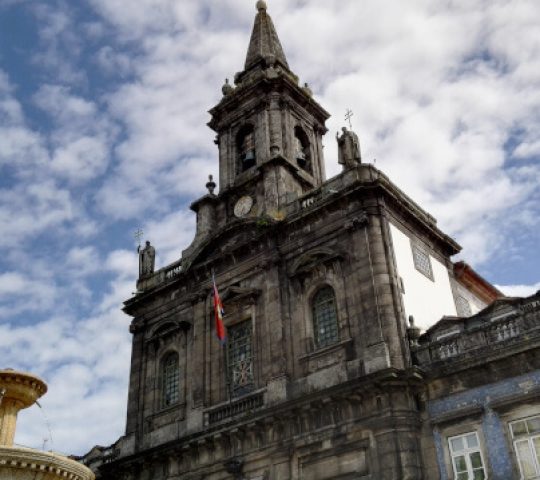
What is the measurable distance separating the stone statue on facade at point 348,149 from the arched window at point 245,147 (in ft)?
17.0

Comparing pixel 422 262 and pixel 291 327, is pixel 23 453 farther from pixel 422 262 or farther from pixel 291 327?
pixel 422 262

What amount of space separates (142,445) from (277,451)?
238 inches

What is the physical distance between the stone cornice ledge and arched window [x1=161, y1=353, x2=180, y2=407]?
32.2 feet

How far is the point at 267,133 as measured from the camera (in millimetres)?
27797

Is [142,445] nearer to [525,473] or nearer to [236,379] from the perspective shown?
[236,379]

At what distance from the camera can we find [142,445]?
78.4 ft

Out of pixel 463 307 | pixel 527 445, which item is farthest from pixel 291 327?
pixel 527 445

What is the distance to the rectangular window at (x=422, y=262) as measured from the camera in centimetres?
2254

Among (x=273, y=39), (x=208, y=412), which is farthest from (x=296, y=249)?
(x=273, y=39)

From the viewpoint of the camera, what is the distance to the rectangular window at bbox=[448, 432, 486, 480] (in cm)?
1698

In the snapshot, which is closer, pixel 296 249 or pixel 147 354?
pixel 296 249

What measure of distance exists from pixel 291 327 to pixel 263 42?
15352 mm

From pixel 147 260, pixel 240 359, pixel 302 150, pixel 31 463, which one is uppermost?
pixel 302 150

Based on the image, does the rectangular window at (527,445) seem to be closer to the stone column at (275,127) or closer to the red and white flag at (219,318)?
the red and white flag at (219,318)
